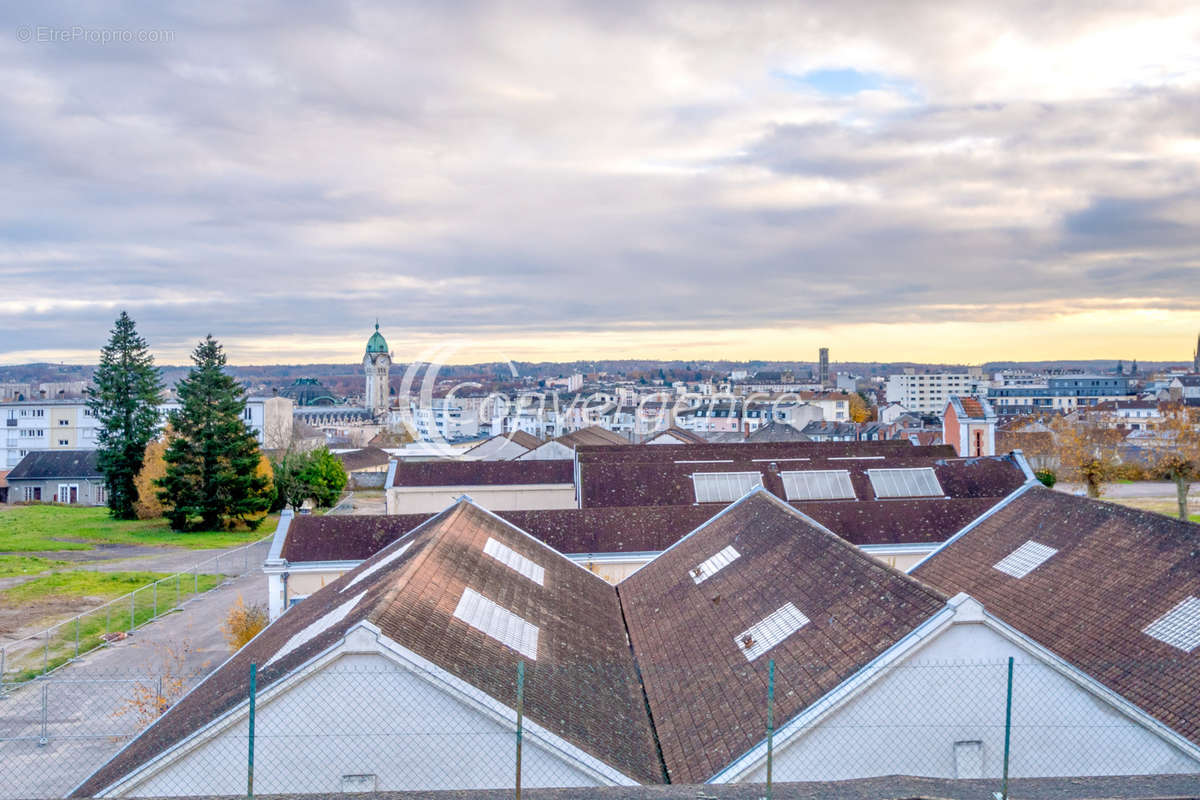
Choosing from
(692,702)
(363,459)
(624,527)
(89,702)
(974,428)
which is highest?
(974,428)

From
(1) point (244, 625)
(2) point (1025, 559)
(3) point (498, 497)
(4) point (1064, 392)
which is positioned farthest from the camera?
(4) point (1064, 392)

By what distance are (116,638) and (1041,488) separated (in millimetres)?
24675

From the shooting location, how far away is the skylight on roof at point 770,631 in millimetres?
12688

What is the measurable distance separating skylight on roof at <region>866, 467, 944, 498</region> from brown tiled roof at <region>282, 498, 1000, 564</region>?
5.71 meters

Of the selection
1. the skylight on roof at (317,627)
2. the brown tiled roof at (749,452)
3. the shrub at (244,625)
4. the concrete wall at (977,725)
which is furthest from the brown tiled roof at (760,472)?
the concrete wall at (977,725)

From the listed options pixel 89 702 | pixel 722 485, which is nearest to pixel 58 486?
pixel 89 702

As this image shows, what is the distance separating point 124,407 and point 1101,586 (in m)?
58.6

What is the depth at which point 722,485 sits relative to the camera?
1289 inches

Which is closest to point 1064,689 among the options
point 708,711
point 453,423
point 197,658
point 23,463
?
point 708,711

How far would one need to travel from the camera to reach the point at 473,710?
9.81m

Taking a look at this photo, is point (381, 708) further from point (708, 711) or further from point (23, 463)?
point (23, 463)

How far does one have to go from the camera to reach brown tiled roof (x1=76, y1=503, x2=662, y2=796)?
10.4m

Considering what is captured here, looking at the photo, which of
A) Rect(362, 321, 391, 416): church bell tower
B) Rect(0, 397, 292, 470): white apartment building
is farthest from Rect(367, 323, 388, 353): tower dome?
Rect(0, 397, 292, 470): white apartment building

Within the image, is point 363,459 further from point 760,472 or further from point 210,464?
point 760,472
